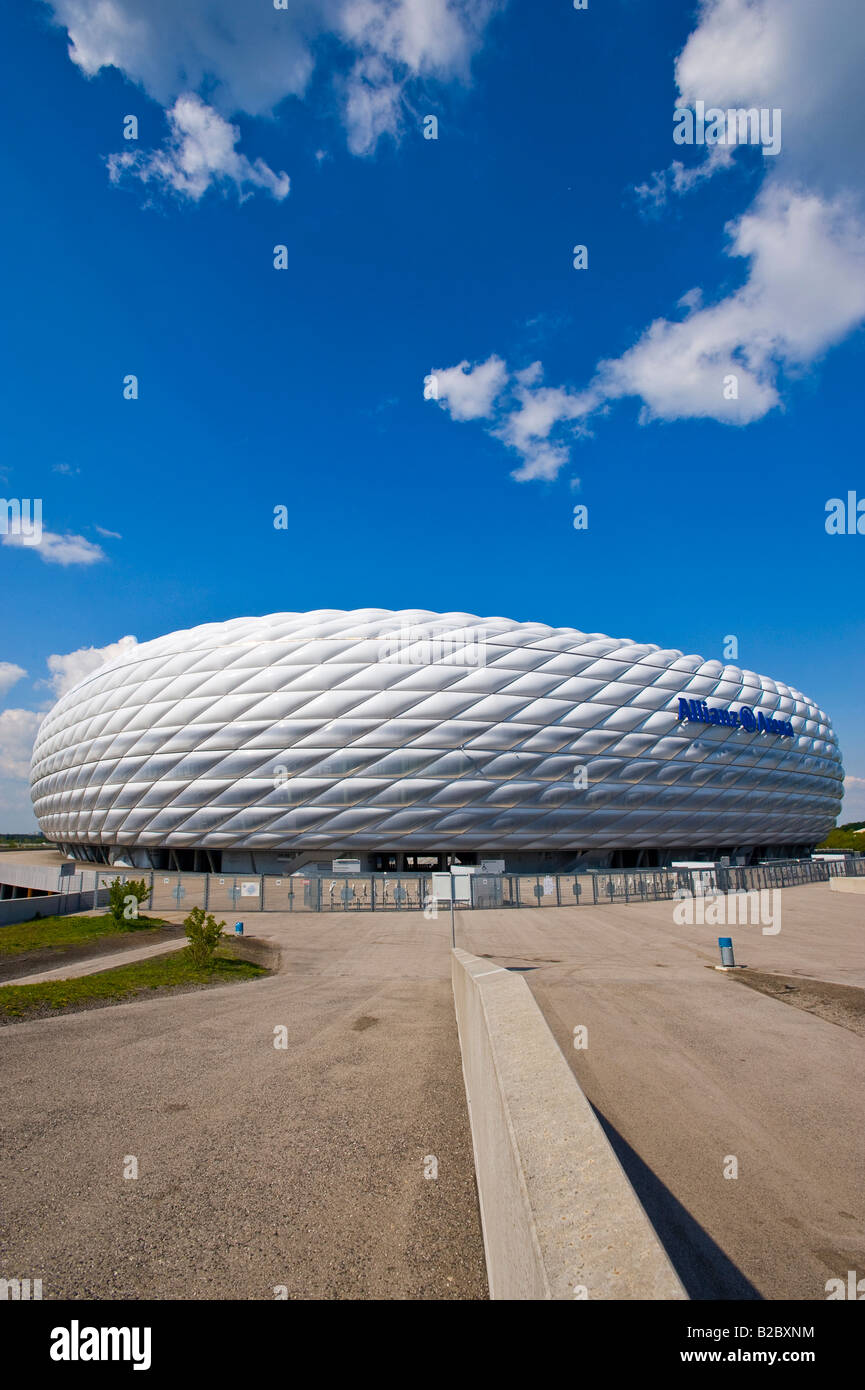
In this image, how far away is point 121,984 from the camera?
10.7 metres

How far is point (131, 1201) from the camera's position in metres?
4.12

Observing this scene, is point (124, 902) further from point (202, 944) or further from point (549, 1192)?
point (549, 1192)

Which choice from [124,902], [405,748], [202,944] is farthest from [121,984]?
[405,748]

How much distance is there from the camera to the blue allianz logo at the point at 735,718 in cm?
4094

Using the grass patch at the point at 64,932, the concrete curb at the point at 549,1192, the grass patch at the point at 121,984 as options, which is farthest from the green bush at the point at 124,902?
the concrete curb at the point at 549,1192

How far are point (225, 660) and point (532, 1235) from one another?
38426mm

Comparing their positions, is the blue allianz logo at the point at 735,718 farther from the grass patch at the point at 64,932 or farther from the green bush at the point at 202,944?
the green bush at the point at 202,944

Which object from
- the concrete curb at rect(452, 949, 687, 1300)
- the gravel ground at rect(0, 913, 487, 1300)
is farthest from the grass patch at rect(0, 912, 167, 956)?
the concrete curb at rect(452, 949, 687, 1300)

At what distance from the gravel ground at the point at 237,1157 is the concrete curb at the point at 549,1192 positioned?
0.60 meters

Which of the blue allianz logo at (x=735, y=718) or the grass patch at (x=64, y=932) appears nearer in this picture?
the grass patch at (x=64, y=932)

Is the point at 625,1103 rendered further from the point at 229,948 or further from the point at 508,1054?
the point at 229,948

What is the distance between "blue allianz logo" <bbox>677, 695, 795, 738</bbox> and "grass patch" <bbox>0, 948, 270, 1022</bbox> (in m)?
34.4

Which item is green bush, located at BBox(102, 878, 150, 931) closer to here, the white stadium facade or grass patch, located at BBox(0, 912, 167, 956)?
grass patch, located at BBox(0, 912, 167, 956)
